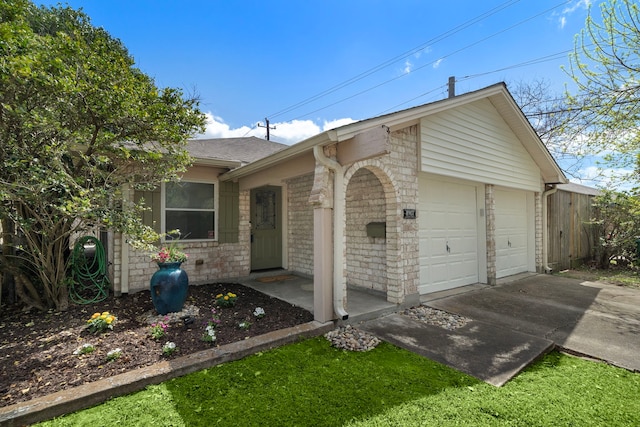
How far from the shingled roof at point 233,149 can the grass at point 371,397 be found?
4314 millimetres

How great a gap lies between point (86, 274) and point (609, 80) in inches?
391

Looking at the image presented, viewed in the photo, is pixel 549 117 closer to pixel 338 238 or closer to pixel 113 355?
pixel 338 238

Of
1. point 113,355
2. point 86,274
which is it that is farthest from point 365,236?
point 86,274

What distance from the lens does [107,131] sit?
4113mm

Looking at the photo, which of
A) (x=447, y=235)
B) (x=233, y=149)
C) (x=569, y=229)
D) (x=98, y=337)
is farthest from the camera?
(x=569, y=229)

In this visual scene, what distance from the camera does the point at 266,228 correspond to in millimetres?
7602

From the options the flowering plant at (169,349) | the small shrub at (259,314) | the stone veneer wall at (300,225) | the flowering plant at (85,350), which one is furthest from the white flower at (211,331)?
the stone veneer wall at (300,225)

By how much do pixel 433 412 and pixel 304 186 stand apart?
5.55 meters

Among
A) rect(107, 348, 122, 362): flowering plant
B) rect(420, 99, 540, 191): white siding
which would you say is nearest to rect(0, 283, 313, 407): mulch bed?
rect(107, 348, 122, 362): flowering plant

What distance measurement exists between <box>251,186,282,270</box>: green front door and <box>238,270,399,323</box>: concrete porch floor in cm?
36

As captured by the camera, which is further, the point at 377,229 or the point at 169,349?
the point at 377,229

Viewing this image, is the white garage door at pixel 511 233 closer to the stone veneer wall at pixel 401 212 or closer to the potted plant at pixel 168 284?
the stone veneer wall at pixel 401 212

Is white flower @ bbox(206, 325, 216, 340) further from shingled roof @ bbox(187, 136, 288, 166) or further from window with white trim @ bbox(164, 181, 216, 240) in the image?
shingled roof @ bbox(187, 136, 288, 166)

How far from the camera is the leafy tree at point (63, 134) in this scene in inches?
132
